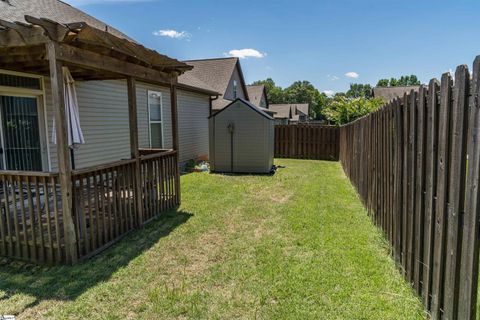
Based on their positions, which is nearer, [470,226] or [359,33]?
[470,226]

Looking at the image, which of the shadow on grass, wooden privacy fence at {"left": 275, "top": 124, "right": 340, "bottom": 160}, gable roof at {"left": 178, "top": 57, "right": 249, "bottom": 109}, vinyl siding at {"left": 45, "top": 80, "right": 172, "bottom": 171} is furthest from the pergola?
gable roof at {"left": 178, "top": 57, "right": 249, "bottom": 109}

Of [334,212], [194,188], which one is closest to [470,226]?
[334,212]

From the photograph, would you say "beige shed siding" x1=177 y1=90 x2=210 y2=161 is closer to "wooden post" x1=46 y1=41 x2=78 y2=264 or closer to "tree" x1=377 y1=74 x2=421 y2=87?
"wooden post" x1=46 y1=41 x2=78 y2=264

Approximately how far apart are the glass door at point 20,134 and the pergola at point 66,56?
2.59 ft

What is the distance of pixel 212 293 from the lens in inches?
118

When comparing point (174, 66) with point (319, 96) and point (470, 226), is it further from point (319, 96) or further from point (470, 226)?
point (319, 96)

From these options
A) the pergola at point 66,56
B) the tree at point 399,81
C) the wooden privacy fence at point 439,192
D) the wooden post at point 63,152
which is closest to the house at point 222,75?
the pergola at point 66,56

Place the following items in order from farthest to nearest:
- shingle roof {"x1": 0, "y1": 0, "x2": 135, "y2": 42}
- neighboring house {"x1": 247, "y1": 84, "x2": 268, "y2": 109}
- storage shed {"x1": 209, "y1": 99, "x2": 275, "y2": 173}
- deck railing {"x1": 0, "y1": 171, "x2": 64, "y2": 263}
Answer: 1. neighboring house {"x1": 247, "y1": 84, "x2": 268, "y2": 109}
2. storage shed {"x1": 209, "y1": 99, "x2": 275, "y2": 173}
3. shingle roof {"x1": 0, "y1": 0, "x2": 135, "y2": 42}
4. deck railing {"x1": 0, "y1": 171, "x2": 64, "y2": 263}

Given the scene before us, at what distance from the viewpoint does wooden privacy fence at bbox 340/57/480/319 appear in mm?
1791

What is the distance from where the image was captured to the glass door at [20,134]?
5.36 metres

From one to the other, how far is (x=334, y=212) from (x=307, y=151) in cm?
984

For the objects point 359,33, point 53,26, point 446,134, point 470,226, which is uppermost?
point 359,33

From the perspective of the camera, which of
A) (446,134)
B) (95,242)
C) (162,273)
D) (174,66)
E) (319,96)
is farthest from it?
(319,96)

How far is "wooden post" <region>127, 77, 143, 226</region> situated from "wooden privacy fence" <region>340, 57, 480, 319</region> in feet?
12.3
